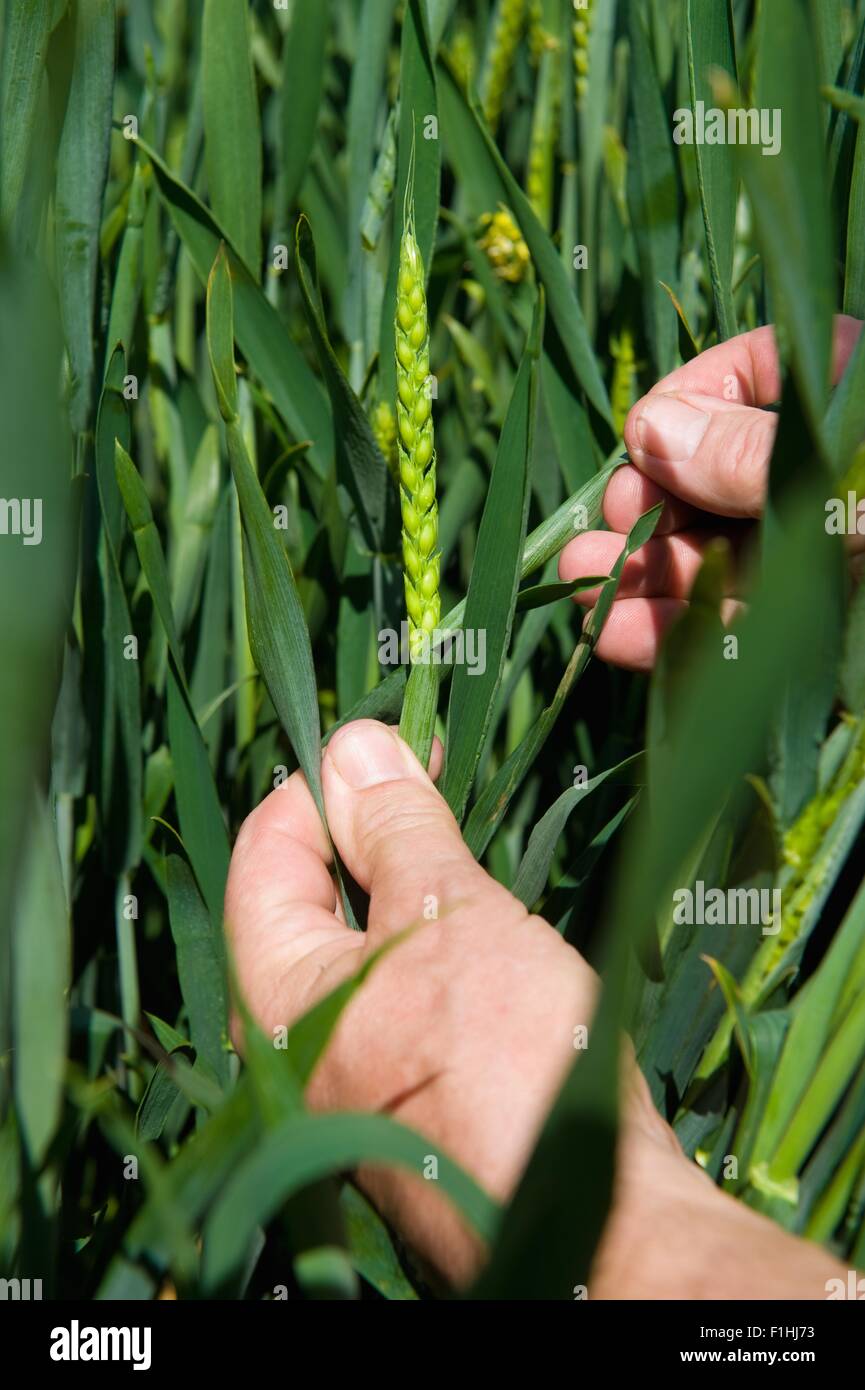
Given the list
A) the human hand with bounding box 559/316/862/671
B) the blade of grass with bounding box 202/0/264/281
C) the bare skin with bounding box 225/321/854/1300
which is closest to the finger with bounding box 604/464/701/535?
the human hand with bounding box 559/316/862/671

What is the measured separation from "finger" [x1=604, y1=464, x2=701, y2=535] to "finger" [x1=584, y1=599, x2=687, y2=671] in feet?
0.17

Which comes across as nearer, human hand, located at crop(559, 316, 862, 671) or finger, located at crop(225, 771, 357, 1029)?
finger, located at crop(225, 771, 357, 1029)

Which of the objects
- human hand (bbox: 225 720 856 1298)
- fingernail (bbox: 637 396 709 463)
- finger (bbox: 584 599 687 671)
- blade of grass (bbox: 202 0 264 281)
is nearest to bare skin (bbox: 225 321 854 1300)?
human hand (bbox: 225 720 856 1298)

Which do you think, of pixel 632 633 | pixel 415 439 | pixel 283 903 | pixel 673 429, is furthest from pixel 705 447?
pixel 283 903

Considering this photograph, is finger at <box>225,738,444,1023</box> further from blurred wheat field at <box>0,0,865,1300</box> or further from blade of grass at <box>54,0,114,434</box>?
blade of grass at <box>54,0,114,434</box>

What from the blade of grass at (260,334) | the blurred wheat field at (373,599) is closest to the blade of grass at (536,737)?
the blurred wheat field at (373,599)

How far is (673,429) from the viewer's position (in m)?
0.68

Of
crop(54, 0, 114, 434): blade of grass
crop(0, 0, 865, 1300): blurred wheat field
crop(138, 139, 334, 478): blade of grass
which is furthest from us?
crop(138, 139, 334, 478): blade of grass

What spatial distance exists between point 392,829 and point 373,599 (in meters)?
0.32

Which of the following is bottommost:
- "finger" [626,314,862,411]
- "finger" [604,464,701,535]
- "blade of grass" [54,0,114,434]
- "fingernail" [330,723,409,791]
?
"fingernail" [330,723,409,791]

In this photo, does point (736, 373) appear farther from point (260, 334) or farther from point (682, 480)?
point (260, 334)

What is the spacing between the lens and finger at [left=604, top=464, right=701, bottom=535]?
0.75 m

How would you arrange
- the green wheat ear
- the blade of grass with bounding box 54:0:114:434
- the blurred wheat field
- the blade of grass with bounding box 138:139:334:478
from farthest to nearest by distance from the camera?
the blade of grass with bounding box 138:139:334:478
the blade of grass with bounding box 54:0:114:434
the green wheat ear
the blurred wheat field

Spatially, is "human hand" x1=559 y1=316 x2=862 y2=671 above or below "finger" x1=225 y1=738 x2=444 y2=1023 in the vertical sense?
above
